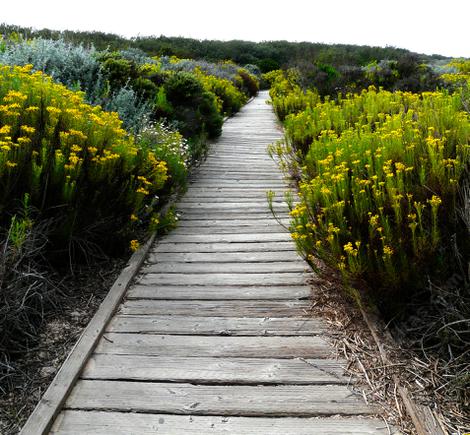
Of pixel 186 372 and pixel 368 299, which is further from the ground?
pixel 368 299

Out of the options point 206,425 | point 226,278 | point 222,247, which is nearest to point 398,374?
point 206,425

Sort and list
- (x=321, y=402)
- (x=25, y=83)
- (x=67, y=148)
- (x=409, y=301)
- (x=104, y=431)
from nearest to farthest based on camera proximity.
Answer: (x=104, y=431) → (x=321, y=402) → (x=409, y=301) → (x=67, y=148) → (x=25, y=83)

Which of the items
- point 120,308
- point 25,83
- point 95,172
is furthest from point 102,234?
point 25,83

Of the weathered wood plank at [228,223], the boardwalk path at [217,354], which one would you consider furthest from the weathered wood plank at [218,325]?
the weathered wood plank at [228,223]

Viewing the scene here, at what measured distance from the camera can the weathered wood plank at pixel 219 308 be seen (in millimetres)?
3910

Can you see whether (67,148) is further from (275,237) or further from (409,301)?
(409,301)

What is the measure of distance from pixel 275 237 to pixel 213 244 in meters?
0.67

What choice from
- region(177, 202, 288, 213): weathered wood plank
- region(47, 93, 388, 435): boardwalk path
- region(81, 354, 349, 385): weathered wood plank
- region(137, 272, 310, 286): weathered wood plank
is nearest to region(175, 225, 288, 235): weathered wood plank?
region(47, 93, 388, 435): boardwalk path

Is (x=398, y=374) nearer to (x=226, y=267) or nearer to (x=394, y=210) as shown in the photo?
(x=394, y=210)

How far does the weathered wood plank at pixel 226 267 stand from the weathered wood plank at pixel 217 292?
332mm

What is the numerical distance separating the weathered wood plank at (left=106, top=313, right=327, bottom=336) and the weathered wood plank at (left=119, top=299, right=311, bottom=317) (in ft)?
0.22

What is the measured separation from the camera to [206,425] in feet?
8.93

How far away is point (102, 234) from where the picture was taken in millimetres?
4742

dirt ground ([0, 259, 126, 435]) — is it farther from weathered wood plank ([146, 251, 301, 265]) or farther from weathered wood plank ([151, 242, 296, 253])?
weathered wood plank ([151, 242, 296, 253])
